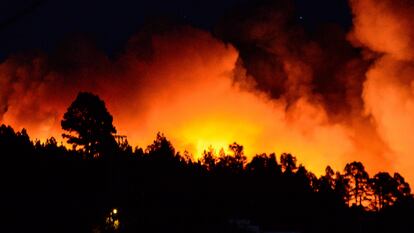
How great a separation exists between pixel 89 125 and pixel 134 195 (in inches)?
886

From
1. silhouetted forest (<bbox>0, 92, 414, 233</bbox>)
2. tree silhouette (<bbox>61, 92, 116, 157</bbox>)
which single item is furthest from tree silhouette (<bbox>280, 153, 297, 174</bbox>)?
tree silhouette (<bbox>61, 92, 116, 157</bbox>)

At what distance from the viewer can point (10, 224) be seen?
3400 cm

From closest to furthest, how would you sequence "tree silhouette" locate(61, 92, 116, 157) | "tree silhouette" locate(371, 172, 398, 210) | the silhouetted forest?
the silhouetted forest
"tree silhouette" locate(61, 92, 116, 157)
"tree silhouette" locate(371, 172, 398, 210)

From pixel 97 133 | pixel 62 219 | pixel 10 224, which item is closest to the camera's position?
pixel 10 224

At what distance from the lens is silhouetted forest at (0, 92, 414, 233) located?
3762cm

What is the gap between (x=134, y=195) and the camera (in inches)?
1672

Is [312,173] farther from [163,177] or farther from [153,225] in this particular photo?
[153,225]

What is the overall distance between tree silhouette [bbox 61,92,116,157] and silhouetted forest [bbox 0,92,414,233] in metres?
0.11

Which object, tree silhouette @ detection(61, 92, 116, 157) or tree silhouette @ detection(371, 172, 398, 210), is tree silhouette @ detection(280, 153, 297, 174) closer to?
tree silhouette @ detection(371, 172, 398, 210)

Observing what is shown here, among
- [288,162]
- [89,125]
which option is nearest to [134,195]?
[89,125]

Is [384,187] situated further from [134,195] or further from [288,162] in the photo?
[134,195]

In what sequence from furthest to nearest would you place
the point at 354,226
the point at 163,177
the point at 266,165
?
the point at 266,165 < the point at 354,226 < the point at 163,177

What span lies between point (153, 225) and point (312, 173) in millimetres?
60581

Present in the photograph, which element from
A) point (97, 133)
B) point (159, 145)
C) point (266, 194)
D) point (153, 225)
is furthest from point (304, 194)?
point (153, 225)
